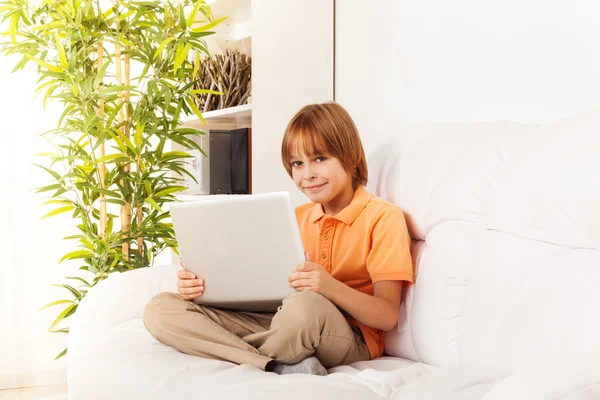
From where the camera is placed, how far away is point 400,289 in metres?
1.51

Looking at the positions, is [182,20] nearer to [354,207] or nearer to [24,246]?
[24,246]

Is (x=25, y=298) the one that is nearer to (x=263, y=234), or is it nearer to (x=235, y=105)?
(x=235, y=105)

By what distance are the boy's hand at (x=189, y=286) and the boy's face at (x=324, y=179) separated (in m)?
0.37

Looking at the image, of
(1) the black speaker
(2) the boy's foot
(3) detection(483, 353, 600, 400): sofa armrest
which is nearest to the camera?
(3) detection(483, 353, 600, 400): sofa armrest

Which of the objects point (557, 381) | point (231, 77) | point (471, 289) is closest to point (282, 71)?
point (231, 77)

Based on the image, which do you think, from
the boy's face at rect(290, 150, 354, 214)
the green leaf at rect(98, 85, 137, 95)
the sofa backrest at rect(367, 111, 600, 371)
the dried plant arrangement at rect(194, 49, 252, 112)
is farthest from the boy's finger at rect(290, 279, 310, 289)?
the dried plant arrangement at rect(194, 49, 252, 112)

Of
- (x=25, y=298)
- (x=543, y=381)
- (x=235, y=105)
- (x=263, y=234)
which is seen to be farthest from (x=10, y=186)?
(x=543, y=381)

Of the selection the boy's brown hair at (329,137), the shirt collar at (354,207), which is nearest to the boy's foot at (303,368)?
the shirt collar at (354,207)

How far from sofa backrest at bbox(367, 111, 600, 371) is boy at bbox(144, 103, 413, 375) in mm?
75

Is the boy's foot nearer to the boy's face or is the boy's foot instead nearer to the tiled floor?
the boy's face

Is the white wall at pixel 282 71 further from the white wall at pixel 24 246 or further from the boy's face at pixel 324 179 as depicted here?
the white wall at pixel 24 246

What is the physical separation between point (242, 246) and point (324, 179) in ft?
1.24

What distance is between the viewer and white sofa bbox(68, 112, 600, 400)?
1.09 meters

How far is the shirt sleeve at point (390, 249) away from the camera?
149cm
